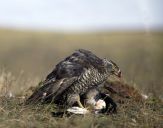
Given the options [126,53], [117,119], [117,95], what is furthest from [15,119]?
[126,53]

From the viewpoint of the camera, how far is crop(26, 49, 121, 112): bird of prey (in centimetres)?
966

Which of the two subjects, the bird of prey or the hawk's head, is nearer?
the bird of prey

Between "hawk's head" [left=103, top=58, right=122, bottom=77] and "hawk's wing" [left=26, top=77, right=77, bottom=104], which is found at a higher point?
"hawk's head" [left=103, top=58, right=122, bottom=77]

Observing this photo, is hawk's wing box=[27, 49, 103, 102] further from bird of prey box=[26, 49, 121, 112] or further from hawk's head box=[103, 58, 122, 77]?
hawk's head box=[103, 58, 122, 77]

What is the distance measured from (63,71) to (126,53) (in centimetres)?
2563

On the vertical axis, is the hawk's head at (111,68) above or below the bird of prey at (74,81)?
above

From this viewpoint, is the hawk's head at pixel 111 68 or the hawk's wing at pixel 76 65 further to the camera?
the hawk's head at pixel 111 68

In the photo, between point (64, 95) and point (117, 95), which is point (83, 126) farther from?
point (117, 95)

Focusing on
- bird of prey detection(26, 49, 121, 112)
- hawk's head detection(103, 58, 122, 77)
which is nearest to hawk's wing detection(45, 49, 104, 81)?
bird of prey detection(26, 49, 121, 112)

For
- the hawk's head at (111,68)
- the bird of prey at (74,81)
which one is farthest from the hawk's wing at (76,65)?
the hawk's head at (111,68)

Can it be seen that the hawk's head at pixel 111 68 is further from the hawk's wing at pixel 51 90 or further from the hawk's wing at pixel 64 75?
the hawk's wing at pixel 51 90

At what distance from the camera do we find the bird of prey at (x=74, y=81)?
9.66 meters

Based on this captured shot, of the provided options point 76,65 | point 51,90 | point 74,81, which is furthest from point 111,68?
point 51,90

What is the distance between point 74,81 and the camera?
962 centimetres
